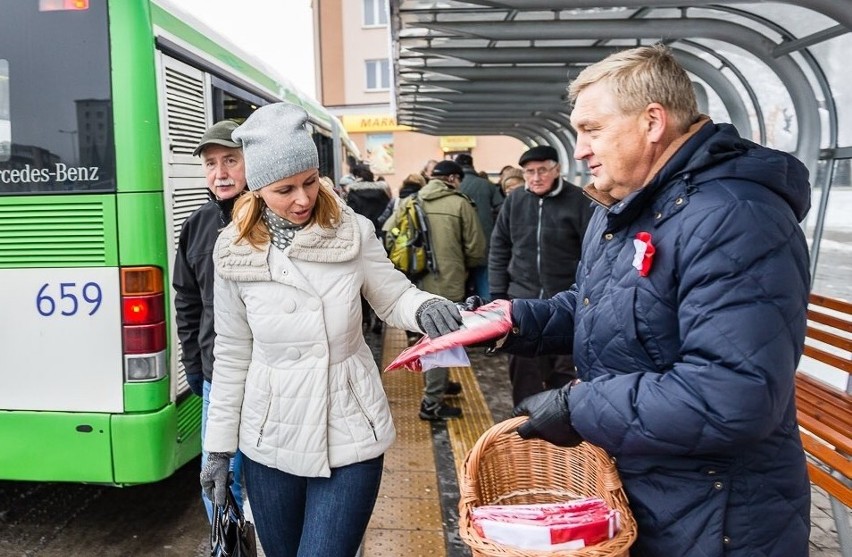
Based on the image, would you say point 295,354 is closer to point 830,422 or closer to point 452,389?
point 830,422

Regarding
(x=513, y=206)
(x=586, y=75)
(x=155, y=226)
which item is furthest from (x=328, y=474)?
(x=513, y=206)

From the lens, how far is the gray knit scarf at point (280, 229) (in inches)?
82.4

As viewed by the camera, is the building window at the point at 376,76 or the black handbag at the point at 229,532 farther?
the building window at the point at 376,76

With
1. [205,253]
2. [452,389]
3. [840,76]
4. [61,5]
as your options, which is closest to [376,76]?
[452,389]

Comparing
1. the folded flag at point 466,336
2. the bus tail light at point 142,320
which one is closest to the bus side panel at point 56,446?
the bus tail light at point 142,320

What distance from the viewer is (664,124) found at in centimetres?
153

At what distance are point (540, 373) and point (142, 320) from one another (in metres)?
2.33

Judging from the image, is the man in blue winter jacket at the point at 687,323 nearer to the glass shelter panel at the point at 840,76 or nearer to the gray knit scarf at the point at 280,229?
the gray knit scarf at the point at 280,229

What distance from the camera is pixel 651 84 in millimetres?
1522

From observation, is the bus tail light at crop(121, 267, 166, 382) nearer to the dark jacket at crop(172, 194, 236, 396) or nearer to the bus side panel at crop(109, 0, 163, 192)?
the dark jacket at crop(172, 194, 236, 396)

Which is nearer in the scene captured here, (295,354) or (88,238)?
(295,354)

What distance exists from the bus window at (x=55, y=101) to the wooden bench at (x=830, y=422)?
3.28 metres

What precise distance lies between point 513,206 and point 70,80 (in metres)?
2.58

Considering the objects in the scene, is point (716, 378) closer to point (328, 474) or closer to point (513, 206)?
point (328, 474)
